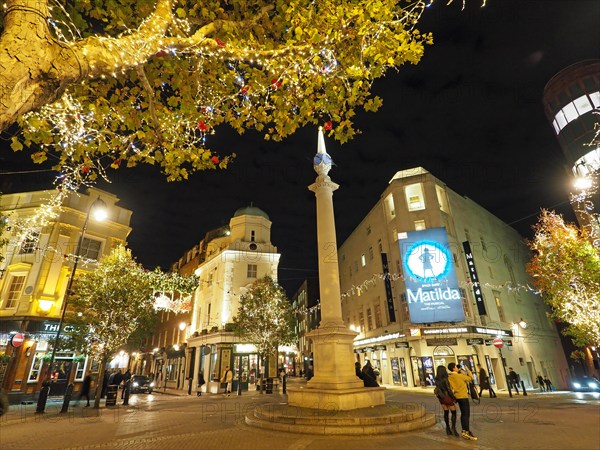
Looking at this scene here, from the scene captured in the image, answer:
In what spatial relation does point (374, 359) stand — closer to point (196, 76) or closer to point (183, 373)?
point (183, 373)

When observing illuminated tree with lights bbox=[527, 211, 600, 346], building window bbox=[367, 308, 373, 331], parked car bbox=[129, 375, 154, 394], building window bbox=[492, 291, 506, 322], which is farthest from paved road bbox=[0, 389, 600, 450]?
building window bbox=[367, 308, 373, 331]

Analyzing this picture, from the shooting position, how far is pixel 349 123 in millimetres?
8320

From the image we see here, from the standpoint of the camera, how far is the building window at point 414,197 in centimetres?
3016

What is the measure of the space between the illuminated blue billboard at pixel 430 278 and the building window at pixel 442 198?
11.2ft

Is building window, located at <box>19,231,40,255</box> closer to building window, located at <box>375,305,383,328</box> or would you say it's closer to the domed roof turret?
the domed roof turret

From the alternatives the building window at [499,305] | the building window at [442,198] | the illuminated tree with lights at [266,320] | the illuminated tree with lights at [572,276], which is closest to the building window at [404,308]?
the building window at [499,305]

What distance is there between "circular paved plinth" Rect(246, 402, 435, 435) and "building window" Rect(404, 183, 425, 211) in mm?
22787

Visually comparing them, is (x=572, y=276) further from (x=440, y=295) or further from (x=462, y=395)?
(x=462, y=395)

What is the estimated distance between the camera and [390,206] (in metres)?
32.3

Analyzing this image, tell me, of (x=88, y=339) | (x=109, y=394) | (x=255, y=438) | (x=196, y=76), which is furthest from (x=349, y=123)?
(x=88, y=339)

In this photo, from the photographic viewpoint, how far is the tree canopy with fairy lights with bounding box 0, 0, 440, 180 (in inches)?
221

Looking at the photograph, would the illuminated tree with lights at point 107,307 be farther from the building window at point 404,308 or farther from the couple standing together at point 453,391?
the building window at point 404,308

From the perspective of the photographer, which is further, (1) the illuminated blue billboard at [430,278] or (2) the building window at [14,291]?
(1) the illuminated blue billboard at [430,278]

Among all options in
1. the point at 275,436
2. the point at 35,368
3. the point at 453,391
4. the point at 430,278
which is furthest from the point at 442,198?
the point at 35,368
